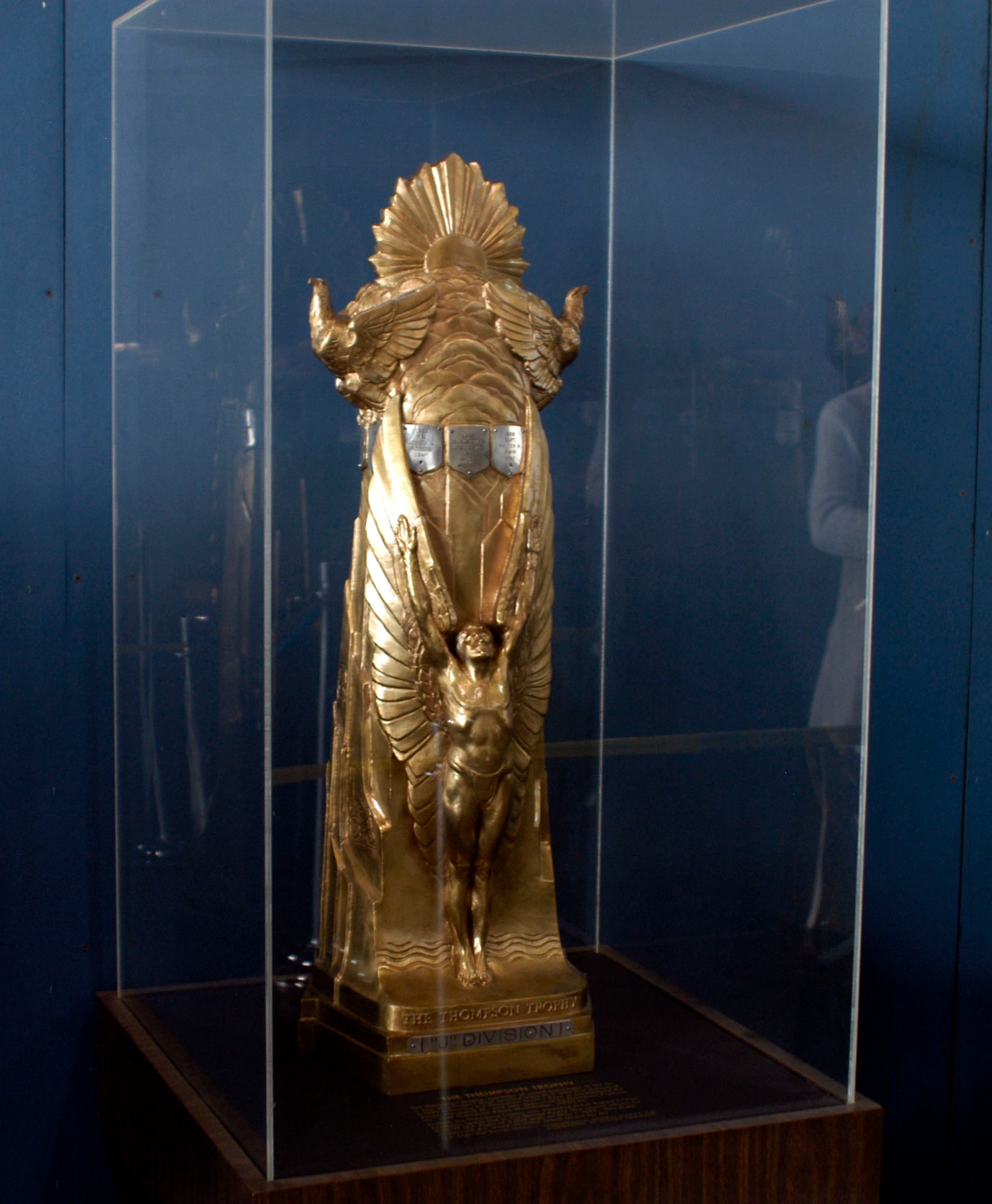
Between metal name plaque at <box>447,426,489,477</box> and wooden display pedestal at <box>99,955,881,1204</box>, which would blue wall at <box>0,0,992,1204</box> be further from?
metal name plaque at <box>447,426,489,477</box>

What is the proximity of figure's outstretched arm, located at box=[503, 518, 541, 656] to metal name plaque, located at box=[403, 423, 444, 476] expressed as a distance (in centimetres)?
20

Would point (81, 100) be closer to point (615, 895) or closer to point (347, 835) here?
→ point (347, 835)

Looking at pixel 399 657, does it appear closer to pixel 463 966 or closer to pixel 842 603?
pixel 463 966

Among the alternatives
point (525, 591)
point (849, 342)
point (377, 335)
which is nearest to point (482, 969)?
point (525, 591)

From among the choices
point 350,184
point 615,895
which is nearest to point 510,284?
point 350,184

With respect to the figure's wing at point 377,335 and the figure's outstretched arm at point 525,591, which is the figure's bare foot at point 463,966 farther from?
the figure's wing at point 377,335

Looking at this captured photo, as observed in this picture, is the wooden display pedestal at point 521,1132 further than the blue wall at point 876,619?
No

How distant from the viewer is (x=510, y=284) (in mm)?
2623

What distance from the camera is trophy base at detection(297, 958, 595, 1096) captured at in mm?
2414

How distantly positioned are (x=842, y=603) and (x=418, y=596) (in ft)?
2.41

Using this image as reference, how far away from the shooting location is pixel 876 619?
11.3 ft

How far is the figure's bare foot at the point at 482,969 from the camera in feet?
8.25

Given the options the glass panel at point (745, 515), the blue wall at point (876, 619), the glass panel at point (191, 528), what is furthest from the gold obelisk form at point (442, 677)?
the blue wall at point (876, 619)

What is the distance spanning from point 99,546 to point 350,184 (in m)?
0.99
